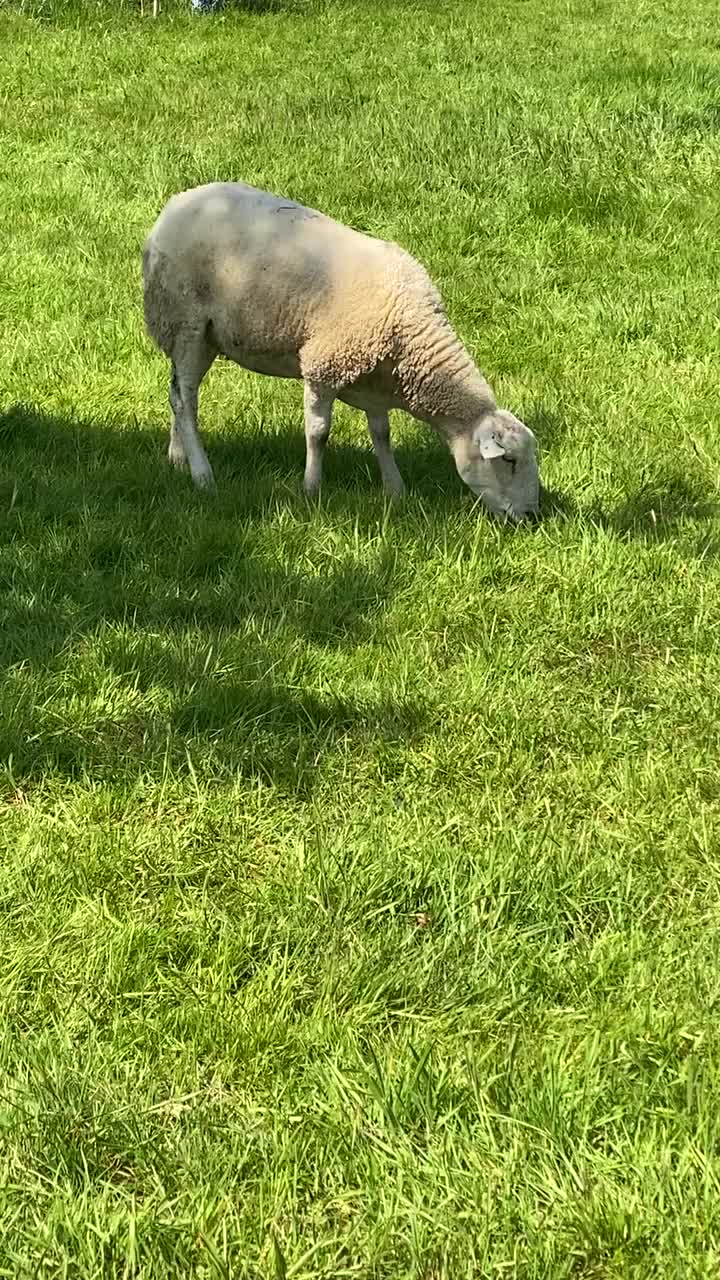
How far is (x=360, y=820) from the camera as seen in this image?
3020 millimetres

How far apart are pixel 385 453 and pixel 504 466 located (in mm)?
620

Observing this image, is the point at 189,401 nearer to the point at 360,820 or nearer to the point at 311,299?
the point at 311,299

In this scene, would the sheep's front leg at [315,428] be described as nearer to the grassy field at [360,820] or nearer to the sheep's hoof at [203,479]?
the grassy field at [360,820]

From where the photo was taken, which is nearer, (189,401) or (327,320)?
(327,320)

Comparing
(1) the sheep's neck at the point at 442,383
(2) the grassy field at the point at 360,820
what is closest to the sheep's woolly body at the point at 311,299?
(1) the sheep's neck at the point at 442,383

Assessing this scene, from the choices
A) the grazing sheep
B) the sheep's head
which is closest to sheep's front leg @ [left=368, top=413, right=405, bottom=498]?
the grazing sheep

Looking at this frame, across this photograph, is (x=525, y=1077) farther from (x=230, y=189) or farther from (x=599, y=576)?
(x=230, y=189)

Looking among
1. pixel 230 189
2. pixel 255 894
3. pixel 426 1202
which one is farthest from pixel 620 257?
pixel 426 1202

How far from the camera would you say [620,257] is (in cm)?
736

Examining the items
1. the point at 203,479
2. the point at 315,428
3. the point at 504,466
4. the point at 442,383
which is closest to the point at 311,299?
the point at 315,428

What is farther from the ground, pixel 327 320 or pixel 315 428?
pixel 327 320

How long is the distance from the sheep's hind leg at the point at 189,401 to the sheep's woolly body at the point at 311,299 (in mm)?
125

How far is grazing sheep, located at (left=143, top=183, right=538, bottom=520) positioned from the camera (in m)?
4.48

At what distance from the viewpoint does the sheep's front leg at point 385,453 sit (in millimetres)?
4801
